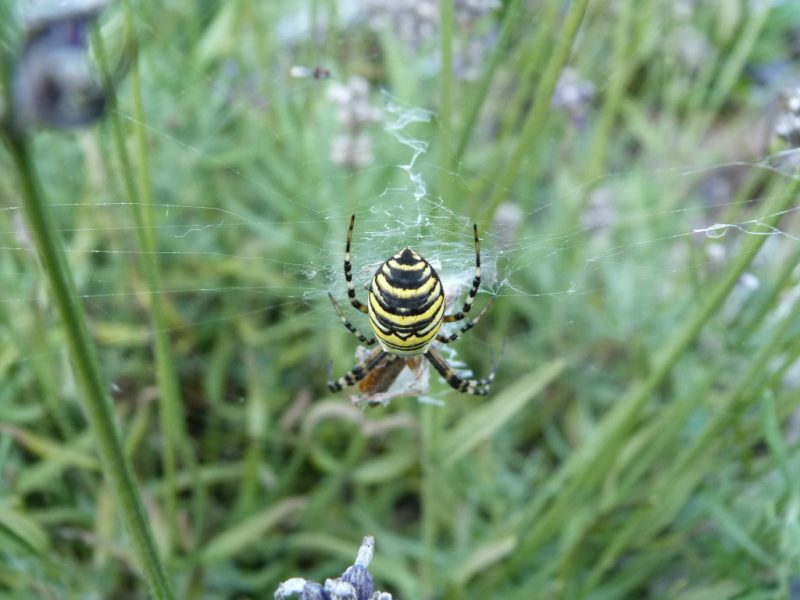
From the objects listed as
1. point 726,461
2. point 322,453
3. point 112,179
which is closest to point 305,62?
point 112,179

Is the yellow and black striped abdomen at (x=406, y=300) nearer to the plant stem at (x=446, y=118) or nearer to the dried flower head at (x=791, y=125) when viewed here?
the plant stem at (x=446, y=118)

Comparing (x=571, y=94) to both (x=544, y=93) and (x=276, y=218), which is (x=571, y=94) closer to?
(x=276, y=218)

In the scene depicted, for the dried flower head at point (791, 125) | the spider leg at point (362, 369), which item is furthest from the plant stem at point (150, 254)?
the dried flower head at point (791, 125)

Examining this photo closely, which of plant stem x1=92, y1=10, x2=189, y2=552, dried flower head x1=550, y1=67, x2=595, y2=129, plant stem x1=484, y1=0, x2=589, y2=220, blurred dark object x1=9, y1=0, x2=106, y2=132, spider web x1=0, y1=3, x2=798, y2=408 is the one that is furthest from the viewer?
dried flower head x1=550, y1=67, x2=595, y2=129

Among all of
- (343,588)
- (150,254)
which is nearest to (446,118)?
(150,254)

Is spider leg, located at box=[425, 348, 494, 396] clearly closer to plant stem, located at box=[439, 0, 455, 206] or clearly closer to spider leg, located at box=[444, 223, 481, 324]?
spider leg, located at box=[444, 223, 481, 324]

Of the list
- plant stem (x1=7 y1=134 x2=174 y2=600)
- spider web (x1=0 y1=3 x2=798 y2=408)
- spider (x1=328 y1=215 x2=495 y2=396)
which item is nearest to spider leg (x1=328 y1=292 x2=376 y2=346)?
spider (x1=328 y1=215 x2=495 y2=396)

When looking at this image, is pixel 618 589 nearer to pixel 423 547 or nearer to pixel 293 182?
pixel 423 547
